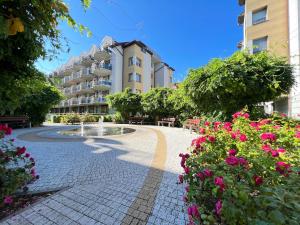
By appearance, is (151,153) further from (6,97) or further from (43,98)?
(43,98)

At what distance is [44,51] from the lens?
8.32ft

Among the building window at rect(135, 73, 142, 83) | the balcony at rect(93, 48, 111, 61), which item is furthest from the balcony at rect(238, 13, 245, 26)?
the balcony at rect(93, 48, 111, 61)

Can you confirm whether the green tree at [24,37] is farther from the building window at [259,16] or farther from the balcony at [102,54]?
the balcony at [102,54]

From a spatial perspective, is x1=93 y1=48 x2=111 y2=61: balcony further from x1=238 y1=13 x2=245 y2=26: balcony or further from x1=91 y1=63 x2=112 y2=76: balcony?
x1=238 y1=13 x2=245 y2=26: balcony

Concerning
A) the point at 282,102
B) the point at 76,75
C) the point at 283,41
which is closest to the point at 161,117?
the point at 282,102

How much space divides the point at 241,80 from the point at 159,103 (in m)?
12.8

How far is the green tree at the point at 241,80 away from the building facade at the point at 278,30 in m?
5.28

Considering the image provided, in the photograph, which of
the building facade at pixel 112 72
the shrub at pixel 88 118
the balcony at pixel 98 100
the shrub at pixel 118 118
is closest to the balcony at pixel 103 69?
the building facade at pixel 112 72

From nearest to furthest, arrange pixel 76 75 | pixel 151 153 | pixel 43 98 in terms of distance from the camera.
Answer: pixel 151 153 → pixel 43 98 → pixel 76 75

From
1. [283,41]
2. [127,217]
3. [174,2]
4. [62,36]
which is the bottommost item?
[127,217]

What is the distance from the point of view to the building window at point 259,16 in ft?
49.3

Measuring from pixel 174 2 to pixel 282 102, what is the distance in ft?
37.2

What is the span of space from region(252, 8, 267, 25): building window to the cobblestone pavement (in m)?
16.1

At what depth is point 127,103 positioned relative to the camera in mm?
22156
